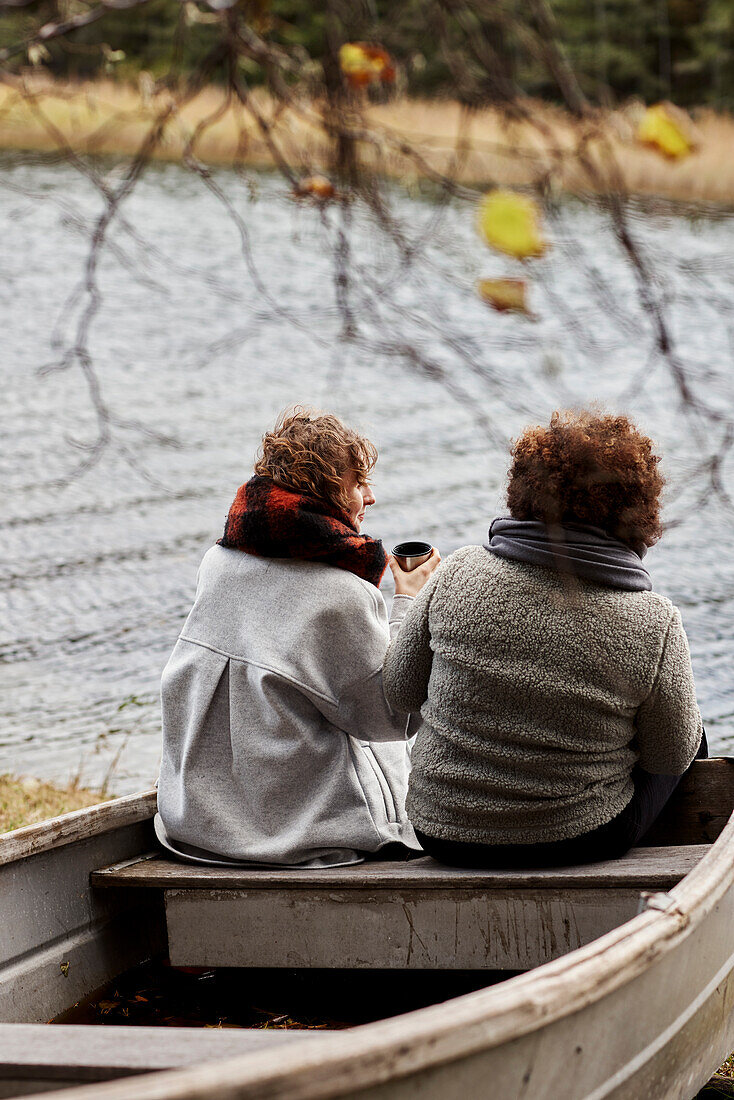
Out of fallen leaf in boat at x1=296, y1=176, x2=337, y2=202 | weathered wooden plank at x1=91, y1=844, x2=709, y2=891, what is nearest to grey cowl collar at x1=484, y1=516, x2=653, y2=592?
weathered wooden plank at x1=91, y1=844, x2=709, y2=891

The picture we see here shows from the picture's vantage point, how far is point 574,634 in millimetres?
2035

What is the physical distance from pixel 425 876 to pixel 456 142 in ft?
4.76

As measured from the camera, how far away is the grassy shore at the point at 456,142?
100cm

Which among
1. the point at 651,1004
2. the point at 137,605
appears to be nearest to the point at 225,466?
the point at 137,605

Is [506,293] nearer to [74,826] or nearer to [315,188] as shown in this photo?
[315,188]

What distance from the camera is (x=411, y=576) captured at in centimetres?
250

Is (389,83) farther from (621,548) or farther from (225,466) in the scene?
(225,466)

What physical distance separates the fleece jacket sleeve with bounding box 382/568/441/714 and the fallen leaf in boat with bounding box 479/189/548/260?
118cm

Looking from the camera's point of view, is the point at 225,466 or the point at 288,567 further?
the point at 225,466

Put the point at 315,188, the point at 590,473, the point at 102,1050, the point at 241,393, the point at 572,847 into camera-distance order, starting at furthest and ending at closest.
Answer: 1. the point at 241,393
2. the point at 572,847
3. the point at 590,473
4. the point at 102,1050
5. the point at 315,188

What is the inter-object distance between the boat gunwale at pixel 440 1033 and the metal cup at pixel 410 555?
2.83 ft

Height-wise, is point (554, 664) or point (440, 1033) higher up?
point (554, 664)

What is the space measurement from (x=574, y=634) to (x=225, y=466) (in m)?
7.72

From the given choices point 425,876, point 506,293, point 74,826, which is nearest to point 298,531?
point 425,876
